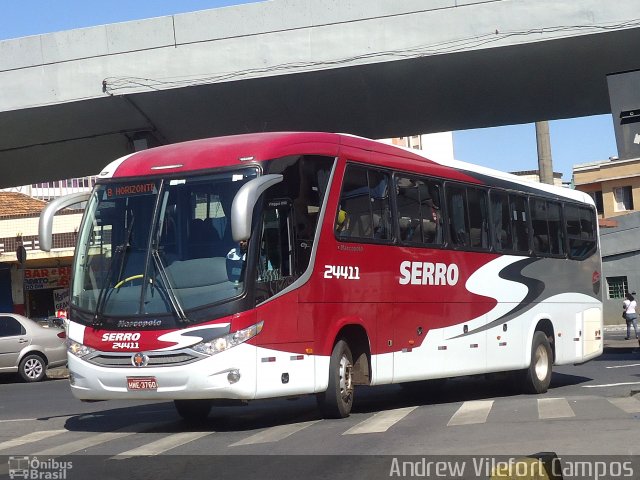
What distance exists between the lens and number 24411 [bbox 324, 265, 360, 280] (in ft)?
38.3

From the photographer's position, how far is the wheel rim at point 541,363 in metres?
16.5

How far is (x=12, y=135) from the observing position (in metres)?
23.0

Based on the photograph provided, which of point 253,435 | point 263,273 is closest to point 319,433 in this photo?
point 253,435

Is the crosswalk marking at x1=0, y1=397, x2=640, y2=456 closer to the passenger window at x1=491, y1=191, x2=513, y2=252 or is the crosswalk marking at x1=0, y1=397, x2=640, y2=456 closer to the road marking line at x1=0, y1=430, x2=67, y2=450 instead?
the road marking line at x1=0, y1=430, x2=67, y2=450

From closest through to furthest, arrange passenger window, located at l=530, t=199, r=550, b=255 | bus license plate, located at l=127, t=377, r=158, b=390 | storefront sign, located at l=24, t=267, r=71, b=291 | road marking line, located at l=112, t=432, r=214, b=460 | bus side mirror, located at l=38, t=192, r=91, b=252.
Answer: road marking line, located at l=112, t=432, r=214, b=460, bus license plate, located at l=127, t=377, r=158, b=390, bus side mirror, located at l=38, t=192, r=91, b=252, passenger window, located at l=530, t=199, r=550, b=255, storefront sign, located at l=24, t=267, r=71, b=291

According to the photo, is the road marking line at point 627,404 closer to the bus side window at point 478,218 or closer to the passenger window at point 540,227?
the bus side window at point 478,218

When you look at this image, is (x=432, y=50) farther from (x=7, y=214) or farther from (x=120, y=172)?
(x=7, y=214)

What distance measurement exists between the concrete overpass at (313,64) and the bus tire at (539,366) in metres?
5.46

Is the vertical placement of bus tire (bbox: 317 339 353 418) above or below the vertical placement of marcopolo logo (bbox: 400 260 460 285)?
below

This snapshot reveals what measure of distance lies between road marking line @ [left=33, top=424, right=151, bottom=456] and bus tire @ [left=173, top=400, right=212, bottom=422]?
1.52ft

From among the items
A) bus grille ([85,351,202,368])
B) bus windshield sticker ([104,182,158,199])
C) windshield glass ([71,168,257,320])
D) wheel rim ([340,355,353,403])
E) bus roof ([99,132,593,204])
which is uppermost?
bus roof ([99,132,593,204])

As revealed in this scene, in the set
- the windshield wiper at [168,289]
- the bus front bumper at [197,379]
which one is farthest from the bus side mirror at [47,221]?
the bus front bumper at [197,379]

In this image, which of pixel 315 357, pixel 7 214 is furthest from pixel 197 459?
Result: pixel 7 214

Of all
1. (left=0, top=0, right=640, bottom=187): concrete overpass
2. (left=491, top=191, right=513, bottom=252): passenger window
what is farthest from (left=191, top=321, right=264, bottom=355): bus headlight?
(left=0, top=0, right=640, bottom=187): concrete overpass
